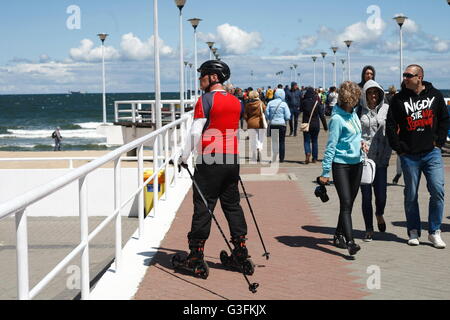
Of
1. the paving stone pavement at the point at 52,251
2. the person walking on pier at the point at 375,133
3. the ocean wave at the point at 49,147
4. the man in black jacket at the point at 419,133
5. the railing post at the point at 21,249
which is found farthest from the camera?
the ocean wave at the point at 49,147

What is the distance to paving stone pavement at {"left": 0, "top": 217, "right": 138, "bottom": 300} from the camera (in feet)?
35.6

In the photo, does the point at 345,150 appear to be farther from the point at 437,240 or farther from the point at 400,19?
the point at 400,19

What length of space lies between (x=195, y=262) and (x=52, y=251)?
9.37 metres

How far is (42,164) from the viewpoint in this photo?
2753 centimetres

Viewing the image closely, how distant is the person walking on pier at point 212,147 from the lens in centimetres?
545

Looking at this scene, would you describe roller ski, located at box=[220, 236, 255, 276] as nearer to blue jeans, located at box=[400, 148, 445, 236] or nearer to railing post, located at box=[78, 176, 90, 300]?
railing post, located at box=[78, 176, 90, 300]

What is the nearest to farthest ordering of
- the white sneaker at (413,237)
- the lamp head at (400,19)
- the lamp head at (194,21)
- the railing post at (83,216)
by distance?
the railing post at (83,216)
the white sneaker at (413,237)
the lamp head at (400,19)
the lamp head at (194,21)

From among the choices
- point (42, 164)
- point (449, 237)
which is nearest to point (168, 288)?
point (449, 237)

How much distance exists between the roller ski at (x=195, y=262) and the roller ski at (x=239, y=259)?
28cm

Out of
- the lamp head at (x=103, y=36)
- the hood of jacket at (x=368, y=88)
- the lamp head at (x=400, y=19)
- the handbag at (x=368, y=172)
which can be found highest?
the lamp head at (x=103, y=36)

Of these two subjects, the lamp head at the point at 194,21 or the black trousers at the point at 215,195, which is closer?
the black trousers at the point at 215,195

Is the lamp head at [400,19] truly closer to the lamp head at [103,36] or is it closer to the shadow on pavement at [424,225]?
the lamp head at [103,36]

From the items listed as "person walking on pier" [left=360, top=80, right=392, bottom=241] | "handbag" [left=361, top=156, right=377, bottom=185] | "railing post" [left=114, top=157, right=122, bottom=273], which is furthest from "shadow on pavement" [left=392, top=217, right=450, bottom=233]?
"railing post" [left=114, top=157, right=122, bottom=273]

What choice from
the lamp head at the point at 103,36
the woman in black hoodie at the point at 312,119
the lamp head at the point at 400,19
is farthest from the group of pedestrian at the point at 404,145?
the lamp head at the point at 103,36
